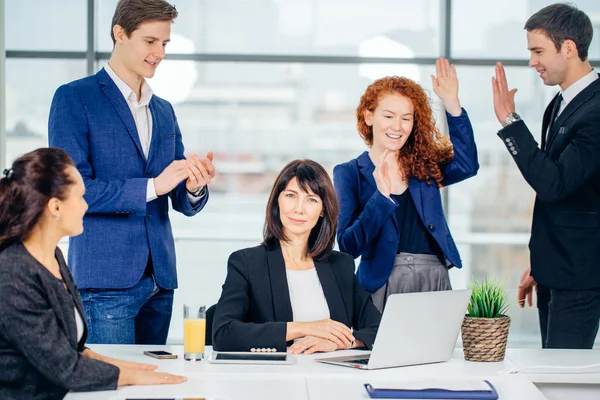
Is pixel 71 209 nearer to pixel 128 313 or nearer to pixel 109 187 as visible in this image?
pixel 109 187

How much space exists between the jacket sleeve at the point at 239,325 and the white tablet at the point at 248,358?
7 centimetres

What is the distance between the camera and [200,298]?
19.2 ft

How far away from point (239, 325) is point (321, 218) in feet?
1.64

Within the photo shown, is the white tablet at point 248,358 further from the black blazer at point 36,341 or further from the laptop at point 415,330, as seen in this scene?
the black blazer at point 36,341

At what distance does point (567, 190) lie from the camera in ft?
9.92

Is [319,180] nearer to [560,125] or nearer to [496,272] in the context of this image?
[560,125]

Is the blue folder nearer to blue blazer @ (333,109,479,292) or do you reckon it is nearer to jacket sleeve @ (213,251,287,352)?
jacket sleeve @ (213,251,287,352)

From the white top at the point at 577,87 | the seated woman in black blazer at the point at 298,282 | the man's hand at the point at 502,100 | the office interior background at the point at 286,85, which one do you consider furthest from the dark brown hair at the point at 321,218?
the office interior background at the point at 286,85

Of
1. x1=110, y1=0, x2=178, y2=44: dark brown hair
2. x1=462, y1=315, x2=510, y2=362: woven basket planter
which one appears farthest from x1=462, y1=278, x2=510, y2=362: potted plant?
x1=110, y1=0, x2=178, y2=44: dark brown hair

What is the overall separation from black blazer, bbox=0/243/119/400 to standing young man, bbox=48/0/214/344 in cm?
69

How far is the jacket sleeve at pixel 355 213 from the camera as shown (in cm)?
291

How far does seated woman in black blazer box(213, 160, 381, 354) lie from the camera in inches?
99.8

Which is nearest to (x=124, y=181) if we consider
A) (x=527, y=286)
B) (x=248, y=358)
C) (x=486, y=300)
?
(x=248, y=358)

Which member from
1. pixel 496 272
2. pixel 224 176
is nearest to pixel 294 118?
pixel 224 176
